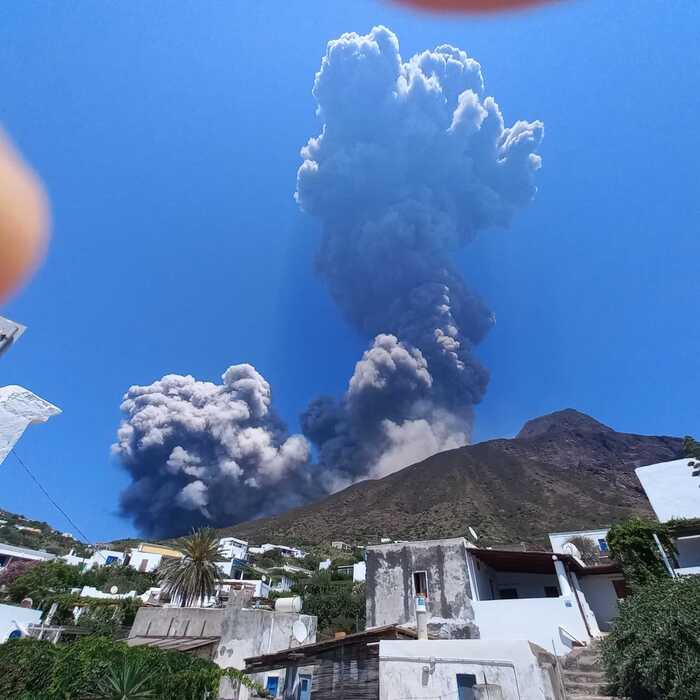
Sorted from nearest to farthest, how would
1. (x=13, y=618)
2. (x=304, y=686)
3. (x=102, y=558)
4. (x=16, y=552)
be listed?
(x=304, y=686)
(x=13, y=618)
(x=16, y=552)
(x=102, y=558)

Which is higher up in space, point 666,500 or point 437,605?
point 666,500

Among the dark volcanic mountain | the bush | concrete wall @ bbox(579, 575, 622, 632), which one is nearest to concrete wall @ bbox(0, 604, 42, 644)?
the bush

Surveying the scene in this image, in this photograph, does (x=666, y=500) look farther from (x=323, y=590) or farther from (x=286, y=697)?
(x=323, y=590)

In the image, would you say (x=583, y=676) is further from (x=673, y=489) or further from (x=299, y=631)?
(x=673, y=489)

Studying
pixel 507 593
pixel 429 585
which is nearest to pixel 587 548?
pixel 507 593

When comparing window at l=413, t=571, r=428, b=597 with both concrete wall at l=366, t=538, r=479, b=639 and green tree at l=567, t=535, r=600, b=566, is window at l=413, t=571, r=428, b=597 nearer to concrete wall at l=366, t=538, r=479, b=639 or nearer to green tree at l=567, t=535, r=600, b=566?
concrete wall at l=366, t=538, r=479, b=639

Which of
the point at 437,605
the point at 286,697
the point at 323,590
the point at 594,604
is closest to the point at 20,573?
the point at 323,590
